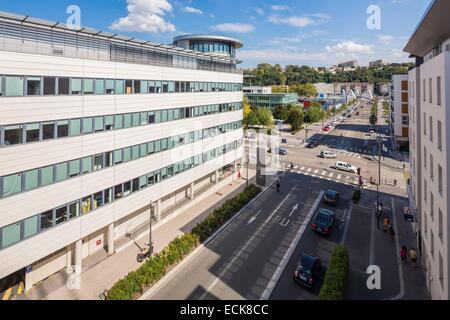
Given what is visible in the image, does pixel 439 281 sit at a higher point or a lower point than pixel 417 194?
lower

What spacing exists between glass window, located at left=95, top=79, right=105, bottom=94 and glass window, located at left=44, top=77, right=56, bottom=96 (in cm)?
330

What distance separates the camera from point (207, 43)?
4288 cm

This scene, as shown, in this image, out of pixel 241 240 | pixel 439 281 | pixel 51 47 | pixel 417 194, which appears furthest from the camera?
pixel 241 240

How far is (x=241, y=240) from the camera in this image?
27031 mm

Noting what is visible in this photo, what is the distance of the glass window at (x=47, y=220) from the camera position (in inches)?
747

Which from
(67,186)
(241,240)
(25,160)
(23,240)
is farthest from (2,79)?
(241,240)

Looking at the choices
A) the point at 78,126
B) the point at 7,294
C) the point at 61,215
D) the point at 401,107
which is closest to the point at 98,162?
the point at 78,126

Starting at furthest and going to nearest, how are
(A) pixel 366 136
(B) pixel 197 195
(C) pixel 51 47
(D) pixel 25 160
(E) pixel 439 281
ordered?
(A) pixel 366 136 < (B) pixel 197 195 < (C) pixel 51 47 < (D) pixel 25 160 < (E) pixel 439 281

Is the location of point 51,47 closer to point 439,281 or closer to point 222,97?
point 222,97

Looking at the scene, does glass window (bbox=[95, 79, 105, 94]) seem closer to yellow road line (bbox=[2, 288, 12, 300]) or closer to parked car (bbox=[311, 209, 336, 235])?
yellow road line (bbox=[2, 288, 12, 300])

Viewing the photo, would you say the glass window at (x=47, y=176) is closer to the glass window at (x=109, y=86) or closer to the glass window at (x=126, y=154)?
the glass window at (x=126, y=154)

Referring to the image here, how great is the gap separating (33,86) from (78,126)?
3840mm

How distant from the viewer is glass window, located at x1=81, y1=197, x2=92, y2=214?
21703 millimetres
